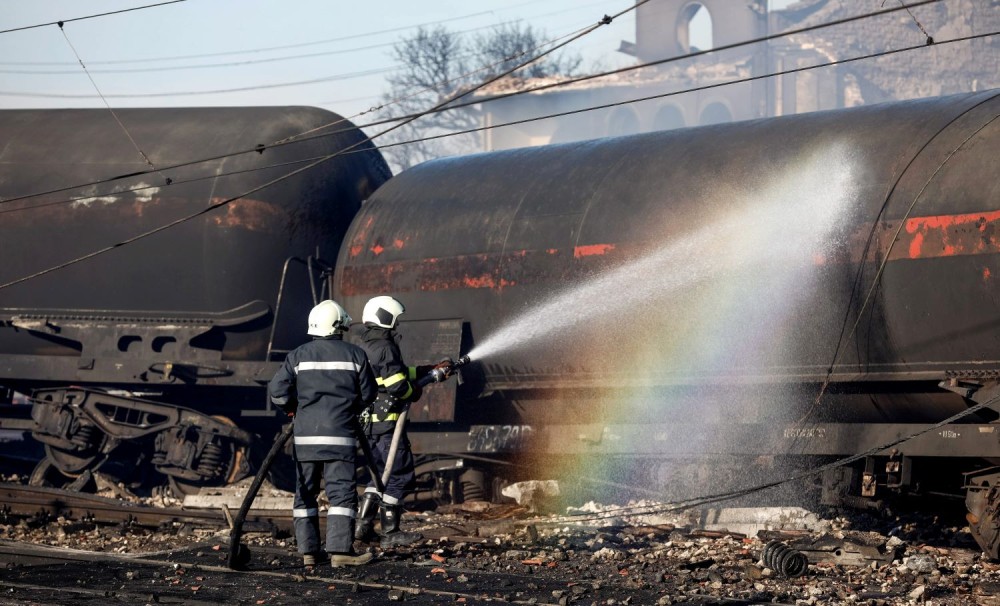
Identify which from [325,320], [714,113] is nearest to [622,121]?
[714,113]

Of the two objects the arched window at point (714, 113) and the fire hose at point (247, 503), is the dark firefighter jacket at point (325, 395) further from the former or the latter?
the arched window at point (714, 113)

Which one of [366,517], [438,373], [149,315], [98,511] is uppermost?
[149,315]

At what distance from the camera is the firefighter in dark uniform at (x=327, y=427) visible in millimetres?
7086

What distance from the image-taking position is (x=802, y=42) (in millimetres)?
53594

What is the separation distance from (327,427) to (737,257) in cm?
331

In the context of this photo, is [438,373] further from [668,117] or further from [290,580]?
[668,117]

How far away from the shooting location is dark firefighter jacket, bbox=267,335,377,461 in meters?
7.08

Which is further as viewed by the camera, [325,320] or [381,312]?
[381,312]

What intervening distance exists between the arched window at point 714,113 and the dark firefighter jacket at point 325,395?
1753 inches

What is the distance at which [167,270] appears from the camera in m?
11.9

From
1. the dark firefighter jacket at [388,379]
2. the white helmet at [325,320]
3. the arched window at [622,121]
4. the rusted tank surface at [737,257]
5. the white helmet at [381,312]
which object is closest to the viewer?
the white helmet at [325,320]

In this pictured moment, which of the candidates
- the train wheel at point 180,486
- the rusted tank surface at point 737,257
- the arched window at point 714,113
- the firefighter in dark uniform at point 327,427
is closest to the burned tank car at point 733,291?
the rusted tank surface at point 737,257

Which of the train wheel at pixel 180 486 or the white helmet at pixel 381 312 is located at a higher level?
the white helmet at pixel 381 312

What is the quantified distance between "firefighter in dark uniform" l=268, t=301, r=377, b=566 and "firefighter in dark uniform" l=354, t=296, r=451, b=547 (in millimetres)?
678
